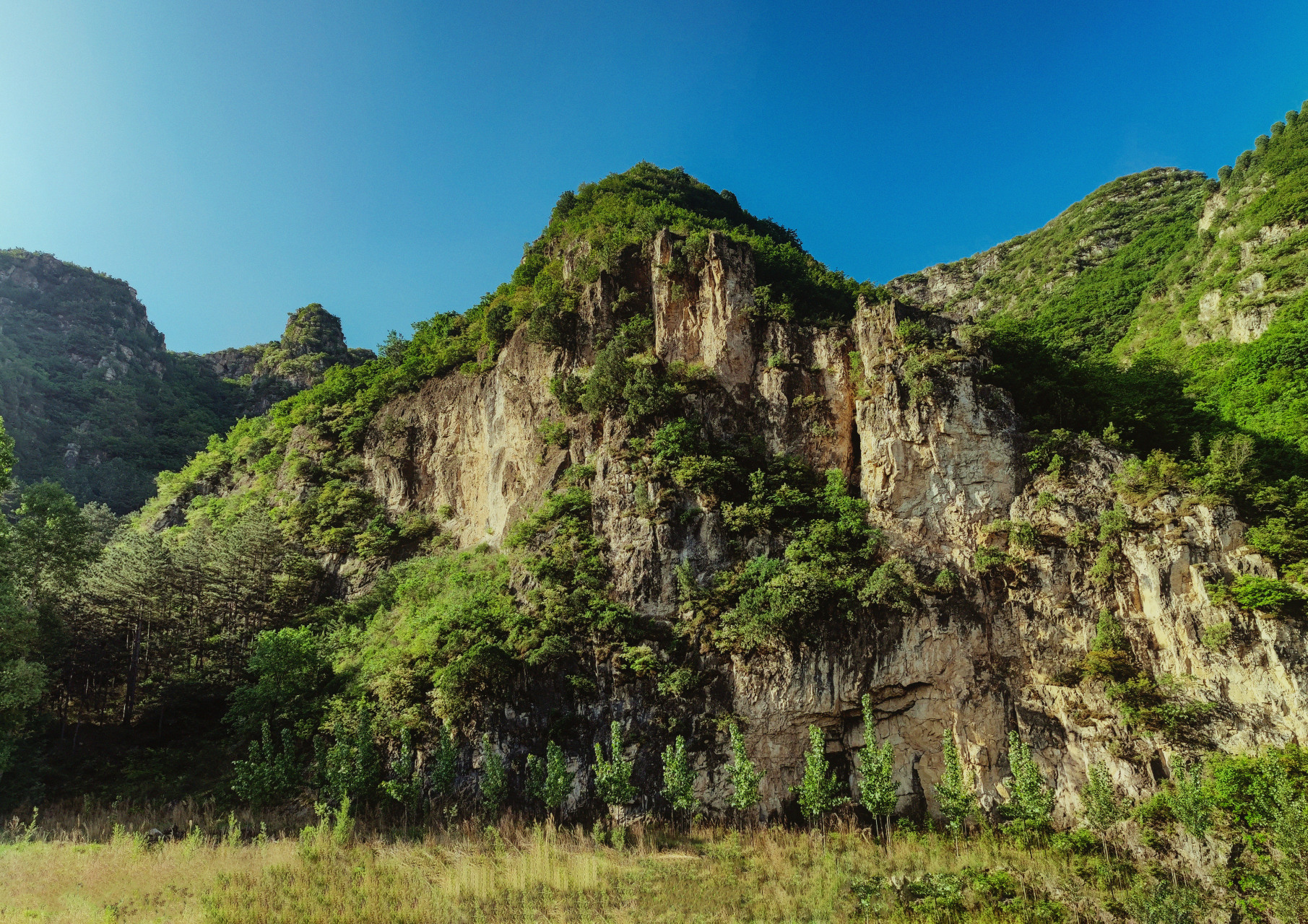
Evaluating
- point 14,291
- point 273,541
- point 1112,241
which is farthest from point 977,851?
point 14,291

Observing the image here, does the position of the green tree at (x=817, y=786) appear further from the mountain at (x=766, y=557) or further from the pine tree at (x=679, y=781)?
the pine tree at (x=679, y=781)

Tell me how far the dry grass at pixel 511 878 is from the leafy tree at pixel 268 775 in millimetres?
4460

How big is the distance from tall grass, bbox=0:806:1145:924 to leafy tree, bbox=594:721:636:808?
4.16 ft

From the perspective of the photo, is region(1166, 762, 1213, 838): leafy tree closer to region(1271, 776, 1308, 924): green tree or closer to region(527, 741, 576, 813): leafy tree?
region(1271, 776, 1308, 924): green tree

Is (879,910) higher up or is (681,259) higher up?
(681,259)

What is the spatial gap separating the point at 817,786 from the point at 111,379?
304 ft

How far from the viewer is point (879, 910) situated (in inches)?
591

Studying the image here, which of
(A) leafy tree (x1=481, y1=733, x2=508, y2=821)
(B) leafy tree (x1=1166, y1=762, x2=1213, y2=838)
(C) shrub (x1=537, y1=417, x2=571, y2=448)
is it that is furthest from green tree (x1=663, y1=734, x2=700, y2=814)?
(C) shrub (x1=537, y1=417, x2=571, y2=448)

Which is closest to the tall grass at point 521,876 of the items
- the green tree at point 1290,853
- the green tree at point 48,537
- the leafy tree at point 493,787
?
the leafy tree at point 493,787

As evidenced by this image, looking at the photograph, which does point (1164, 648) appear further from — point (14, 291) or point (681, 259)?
point (14, 291)

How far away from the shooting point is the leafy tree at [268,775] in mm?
21672

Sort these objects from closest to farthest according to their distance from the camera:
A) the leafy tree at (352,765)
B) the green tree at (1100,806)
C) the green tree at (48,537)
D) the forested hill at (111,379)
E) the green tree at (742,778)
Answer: the green tree at (1100,806) → the green tree at (742,778) → the leafy tree at (352,765) → the green tree at (48,537) → the forested hill at (111,379)

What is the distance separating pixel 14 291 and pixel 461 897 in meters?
105

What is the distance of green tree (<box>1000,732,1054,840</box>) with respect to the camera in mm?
19172
